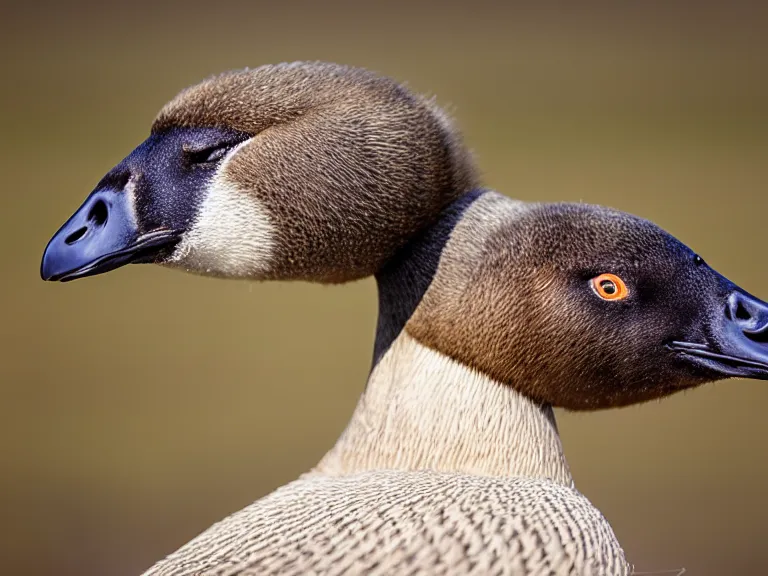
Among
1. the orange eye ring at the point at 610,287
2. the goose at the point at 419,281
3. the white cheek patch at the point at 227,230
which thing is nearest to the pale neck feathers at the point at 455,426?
the goose at the point at 419,281

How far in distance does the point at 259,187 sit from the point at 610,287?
0.65 m

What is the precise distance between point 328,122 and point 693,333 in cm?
74

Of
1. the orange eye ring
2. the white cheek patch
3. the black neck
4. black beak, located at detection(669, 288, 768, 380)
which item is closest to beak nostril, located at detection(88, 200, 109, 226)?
the white cheek patch

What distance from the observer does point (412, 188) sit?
198 centimetres

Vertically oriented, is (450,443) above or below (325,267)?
below

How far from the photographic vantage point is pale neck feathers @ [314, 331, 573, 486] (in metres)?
2.02

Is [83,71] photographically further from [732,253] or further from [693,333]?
[693,333]

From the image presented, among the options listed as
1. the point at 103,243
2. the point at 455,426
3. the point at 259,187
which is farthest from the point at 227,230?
the point at 455,426

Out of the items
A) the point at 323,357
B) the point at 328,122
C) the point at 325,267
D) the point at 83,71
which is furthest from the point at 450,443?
the point at 83,71

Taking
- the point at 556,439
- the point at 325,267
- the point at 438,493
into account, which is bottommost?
the point at 438,493

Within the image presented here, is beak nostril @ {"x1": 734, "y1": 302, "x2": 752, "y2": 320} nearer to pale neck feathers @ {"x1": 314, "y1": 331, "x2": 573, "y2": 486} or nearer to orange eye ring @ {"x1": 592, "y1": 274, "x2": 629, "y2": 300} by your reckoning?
orange eye ring @ {"x1": 592, "y1": 274, "x2": 629, "y2": 300}

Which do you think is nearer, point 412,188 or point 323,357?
point 412,188

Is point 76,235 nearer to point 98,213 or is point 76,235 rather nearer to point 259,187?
point 98,213

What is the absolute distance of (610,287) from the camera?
199 centimetres
